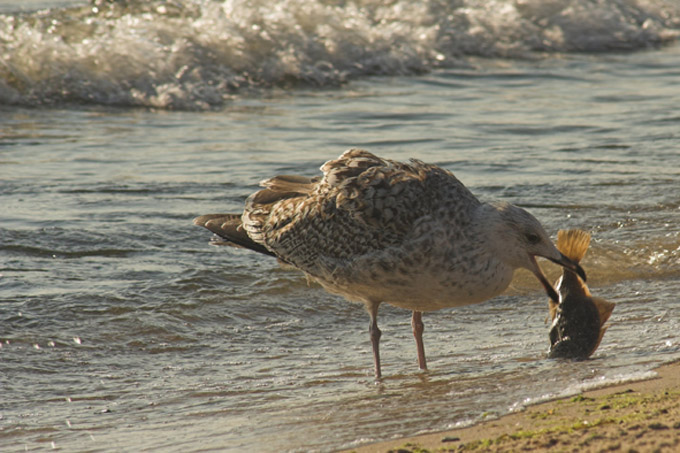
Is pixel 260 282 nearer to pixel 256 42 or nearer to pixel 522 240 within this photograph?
pixel 522 240

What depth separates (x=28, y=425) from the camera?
4227 mm

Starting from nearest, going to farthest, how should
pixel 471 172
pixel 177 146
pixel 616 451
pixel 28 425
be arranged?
pixel 616 451 < pixel 28 425 < pixel 471 172 < pixel 177 146

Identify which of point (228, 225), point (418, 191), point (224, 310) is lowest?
point (224, 310)

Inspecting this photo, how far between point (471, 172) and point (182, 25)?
21.3 feet

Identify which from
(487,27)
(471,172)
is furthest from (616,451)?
(487,27)

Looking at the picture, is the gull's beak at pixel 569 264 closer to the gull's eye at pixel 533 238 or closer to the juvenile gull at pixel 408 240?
the juvenile gull at pixel 408 240

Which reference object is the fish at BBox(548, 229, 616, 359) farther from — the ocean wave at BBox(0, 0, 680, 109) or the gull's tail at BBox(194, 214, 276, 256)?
the ocean wave at BBox(0, 0, 680, 109)

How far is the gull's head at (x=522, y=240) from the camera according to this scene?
15.7ft

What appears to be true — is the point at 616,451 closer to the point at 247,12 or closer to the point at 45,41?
the point at 45,41

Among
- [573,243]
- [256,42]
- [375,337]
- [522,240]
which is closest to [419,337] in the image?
[375,337]

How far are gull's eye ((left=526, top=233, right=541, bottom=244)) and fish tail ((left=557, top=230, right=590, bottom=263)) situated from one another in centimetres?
26

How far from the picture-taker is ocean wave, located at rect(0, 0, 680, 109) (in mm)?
12219

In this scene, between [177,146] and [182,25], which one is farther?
[182,25]

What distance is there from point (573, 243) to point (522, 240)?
1.11ft
